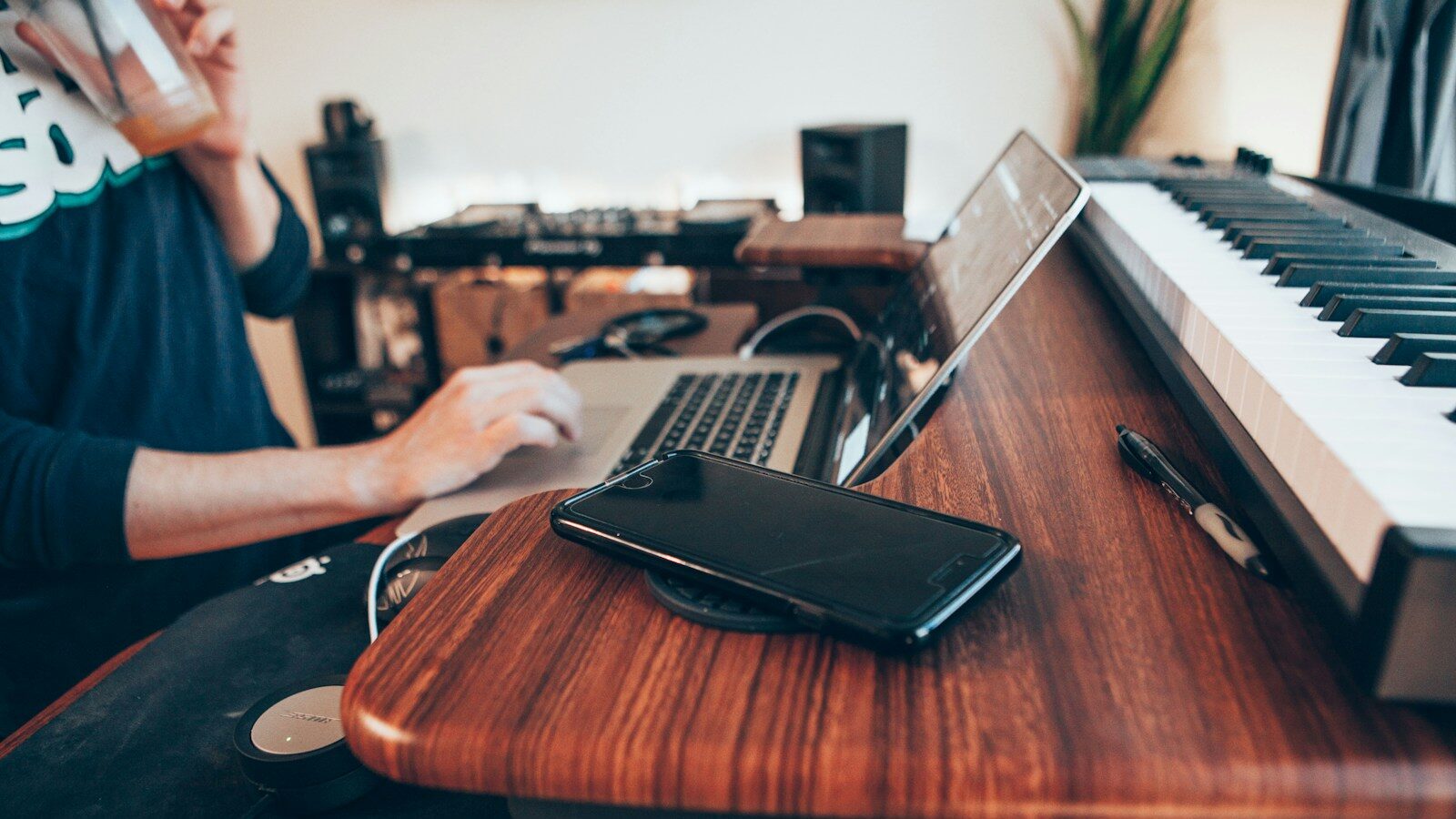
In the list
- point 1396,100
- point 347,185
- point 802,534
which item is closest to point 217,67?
point 802,534

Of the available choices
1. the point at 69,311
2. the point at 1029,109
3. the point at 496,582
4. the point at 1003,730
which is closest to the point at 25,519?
the point at 69,311

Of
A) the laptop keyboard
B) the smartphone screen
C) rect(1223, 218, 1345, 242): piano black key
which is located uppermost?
rect(1223, 218, 1345, 242): piano black key

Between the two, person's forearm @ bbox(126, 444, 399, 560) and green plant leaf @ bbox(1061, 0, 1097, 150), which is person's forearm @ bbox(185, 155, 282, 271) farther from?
green plant leaf @ bbox(1061, 0, 1097, 150)

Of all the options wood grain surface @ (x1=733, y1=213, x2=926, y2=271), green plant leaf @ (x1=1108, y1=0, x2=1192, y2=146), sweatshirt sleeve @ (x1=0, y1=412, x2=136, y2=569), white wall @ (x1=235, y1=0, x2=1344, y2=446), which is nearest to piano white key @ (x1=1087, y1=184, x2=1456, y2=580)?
wood grain surface @ (x1=733, y1=213, x2=926, y2=271)

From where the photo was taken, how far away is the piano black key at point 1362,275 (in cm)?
54

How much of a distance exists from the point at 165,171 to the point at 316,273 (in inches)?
69.3

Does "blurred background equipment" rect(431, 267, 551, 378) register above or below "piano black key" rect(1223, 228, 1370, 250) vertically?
below

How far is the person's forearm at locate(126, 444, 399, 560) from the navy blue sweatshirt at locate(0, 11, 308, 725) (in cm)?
2

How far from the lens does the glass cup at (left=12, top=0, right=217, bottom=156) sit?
29.1 inches

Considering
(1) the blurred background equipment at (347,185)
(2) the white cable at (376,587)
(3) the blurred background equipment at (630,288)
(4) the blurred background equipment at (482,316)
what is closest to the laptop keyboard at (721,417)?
(2) the white cable at (376,587)

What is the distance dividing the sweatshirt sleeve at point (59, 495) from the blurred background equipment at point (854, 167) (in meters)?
1.95

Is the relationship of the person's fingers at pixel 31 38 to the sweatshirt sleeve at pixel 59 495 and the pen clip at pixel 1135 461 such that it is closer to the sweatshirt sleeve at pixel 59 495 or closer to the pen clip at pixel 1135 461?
the sweatshirt sleeve at pixel 59 495

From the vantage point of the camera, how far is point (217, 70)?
1001 mm

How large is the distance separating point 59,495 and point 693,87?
235cm
